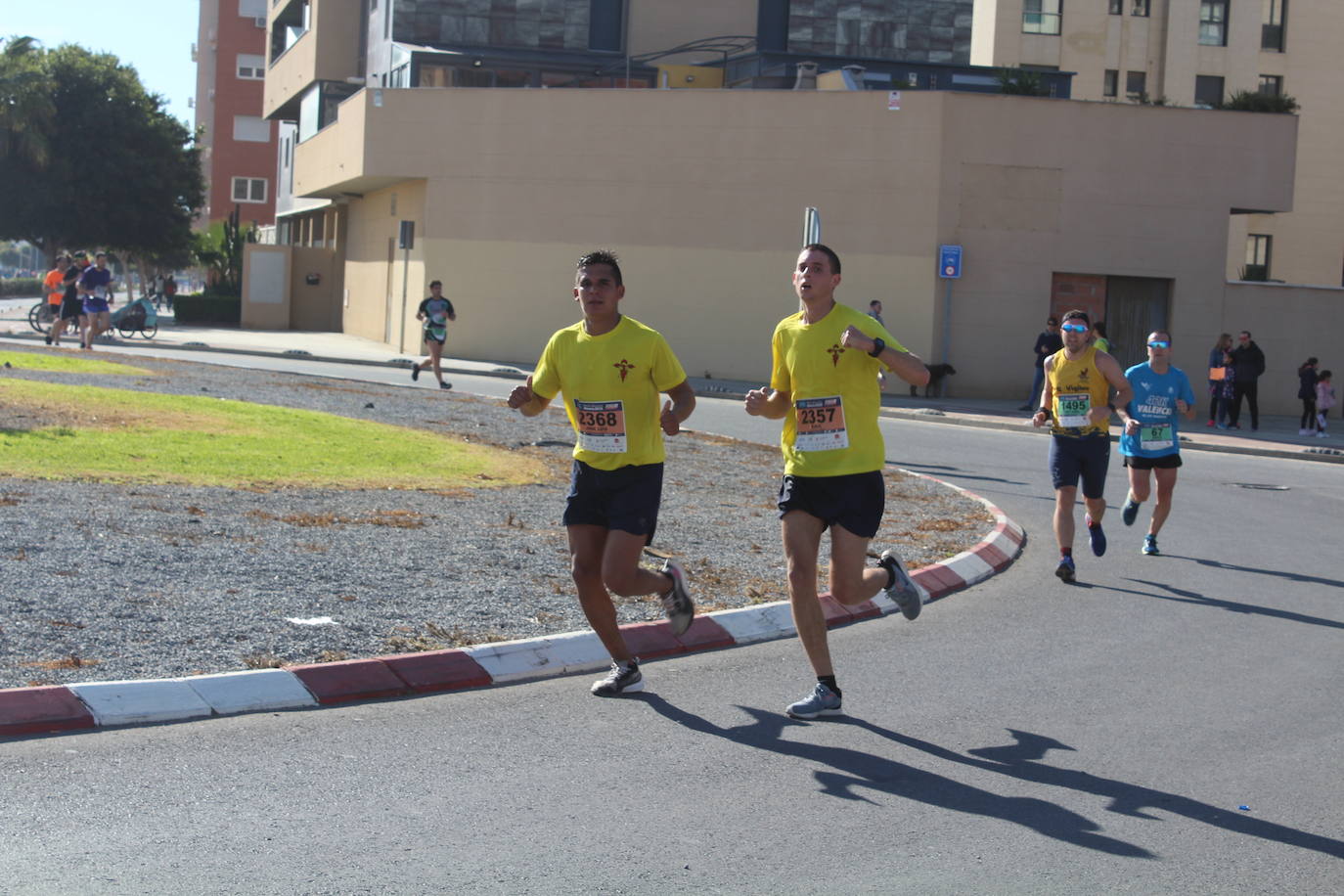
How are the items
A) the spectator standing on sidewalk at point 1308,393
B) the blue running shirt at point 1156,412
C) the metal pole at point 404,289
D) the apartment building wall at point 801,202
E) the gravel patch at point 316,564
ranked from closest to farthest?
the gravel patch at point 316,564 → the blue running shirt at point 1156,412 → the spectator standing on sidewalk at point 1308,393 → the apartment building wall at point 801,202 → the metal pole at point 404,289

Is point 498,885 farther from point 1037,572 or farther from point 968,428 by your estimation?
point 968,428

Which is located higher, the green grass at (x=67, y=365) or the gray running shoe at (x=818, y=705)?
the green grass at (x=67, y=365)

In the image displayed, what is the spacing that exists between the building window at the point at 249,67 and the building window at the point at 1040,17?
155ft

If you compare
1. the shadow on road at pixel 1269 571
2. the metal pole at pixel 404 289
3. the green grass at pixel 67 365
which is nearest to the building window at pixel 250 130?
the metal pole at pixel 404 289

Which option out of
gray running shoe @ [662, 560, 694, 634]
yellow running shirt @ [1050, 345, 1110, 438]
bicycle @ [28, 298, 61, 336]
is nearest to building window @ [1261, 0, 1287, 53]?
bicycle @ [28, 298, 61, 336]

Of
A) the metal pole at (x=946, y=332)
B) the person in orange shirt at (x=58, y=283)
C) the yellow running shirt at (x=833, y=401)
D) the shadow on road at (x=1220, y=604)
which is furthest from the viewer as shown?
the metal pole at (x=946, y=332)

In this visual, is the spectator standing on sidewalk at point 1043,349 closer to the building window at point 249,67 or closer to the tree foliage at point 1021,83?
the tree foliage at point 1021,83

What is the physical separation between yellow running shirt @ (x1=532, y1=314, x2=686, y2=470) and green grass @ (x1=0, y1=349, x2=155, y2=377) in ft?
55.5

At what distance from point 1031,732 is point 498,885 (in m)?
2.86

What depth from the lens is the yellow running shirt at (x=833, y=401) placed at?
6590mm

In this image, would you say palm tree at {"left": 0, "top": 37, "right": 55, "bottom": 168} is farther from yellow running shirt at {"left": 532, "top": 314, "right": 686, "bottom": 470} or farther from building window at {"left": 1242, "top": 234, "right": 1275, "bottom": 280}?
yellow running shirt at {"left": 532, "top": 314, "right": 686, "bottom": 470}

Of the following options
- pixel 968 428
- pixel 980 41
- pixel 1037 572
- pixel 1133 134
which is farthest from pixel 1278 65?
pixel 1037 572

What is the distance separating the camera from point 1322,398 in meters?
26.8

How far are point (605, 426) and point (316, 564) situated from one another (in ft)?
9.49
